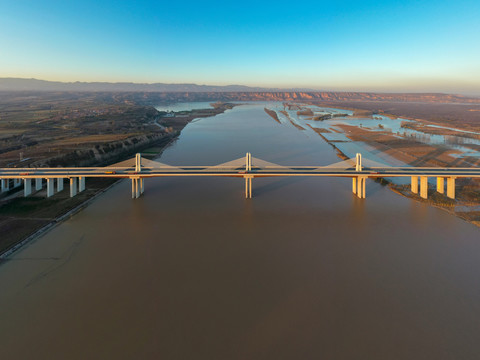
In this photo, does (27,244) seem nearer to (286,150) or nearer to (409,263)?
(409,263)

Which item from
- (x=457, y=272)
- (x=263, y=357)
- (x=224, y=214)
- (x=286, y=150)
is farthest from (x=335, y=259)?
(x=286, y=150)

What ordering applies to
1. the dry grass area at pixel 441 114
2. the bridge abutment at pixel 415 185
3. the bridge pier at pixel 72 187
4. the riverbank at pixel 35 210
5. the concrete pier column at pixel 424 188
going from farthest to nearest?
the dry grass area at pixel 441 114, the bridge abutment at pixel 415 185, the bridge pier at pixel 72 187, the concrete pier column at pixel 424 188, the riverbank at pixel 35 210

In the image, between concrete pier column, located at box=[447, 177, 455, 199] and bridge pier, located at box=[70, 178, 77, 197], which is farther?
bridge pier, located at box=[70, 178, 77, 197]

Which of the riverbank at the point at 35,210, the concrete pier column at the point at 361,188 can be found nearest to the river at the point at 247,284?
the riverbank at the point at 35,210

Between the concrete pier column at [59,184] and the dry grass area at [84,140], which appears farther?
the dry grass area at [84,140]

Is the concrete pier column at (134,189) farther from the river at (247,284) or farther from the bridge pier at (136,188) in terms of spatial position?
the river at (247,284)

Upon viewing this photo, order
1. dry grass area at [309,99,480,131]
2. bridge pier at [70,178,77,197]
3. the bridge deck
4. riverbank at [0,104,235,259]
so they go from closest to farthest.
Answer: riverbank at [0,104,235,259]
the bridge deck
bridge pier at [70,178,77,197]
dry grass area at [309,99,480,131]

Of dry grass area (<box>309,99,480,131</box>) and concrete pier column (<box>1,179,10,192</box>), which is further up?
dry grass area (<box>309,99,480,131</box>)

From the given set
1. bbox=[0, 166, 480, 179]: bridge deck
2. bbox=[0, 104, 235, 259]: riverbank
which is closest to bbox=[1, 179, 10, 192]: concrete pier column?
bbox=[0, 104, 235, 259]: riverbank

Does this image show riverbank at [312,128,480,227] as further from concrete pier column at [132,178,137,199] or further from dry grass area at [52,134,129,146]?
dry grass area at [52,134,129,146]
